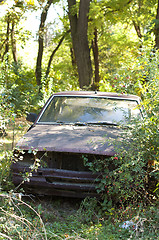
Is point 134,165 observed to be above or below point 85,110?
below

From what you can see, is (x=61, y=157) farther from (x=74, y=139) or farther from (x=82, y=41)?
(x=82, y=41)

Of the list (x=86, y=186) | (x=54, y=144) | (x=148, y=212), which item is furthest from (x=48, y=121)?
(x=148, y=212)

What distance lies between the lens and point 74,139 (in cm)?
475

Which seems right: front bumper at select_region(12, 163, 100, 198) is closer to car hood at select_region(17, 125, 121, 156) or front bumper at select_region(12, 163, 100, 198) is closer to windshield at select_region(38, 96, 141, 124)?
car hood at select_region(17, 125, 121, 156)

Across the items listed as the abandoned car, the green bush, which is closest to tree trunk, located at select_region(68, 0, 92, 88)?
the abandoned car

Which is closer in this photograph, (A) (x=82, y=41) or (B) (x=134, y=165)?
(B) (x=134, y=165)

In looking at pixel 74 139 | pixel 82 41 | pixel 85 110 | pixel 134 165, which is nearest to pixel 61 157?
pixel 74 139

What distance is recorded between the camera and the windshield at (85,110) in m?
5.70

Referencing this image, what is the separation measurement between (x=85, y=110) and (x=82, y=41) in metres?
7.08

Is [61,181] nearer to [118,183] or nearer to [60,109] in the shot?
[118,183]

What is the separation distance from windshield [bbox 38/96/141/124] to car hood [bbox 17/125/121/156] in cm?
36

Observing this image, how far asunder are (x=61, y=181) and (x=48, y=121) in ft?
5.18

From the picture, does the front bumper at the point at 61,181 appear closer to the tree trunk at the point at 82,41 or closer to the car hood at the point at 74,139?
the car hood at the point at 74,139

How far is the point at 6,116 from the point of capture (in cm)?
496
